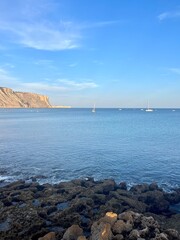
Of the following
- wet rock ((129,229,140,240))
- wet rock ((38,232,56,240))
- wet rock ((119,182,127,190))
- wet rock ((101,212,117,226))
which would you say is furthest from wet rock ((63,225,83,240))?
wet rock ((119,182,127,190))

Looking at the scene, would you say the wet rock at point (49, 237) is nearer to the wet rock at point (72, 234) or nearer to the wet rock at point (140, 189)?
the wet rock at point (72, 234)

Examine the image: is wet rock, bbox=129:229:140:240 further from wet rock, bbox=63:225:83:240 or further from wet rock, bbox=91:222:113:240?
wet rock, bbox=63:225:83:240

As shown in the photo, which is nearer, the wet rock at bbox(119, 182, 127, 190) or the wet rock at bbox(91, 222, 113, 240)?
the wet rock at bbox(91, 222, 113, 240)

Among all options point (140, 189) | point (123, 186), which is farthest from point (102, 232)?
point (123, 186)

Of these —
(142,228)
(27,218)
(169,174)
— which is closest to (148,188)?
(169,174)

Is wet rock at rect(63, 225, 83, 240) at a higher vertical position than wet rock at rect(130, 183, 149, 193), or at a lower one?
higher

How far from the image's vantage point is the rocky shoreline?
18.5m

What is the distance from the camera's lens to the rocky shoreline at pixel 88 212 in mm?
18500

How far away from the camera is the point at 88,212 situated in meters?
23.0

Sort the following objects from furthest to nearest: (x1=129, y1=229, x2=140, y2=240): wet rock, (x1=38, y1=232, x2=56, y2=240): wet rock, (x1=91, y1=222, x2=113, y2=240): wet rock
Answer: (x1=129, y1=229, x2=140, y2=240): wet rock, (x1=38, y1=232, x2=56, y2=240): wet rock, (x1=91, y1=222, x2=113, y2=240): wet rock

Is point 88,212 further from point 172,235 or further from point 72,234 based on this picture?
point 172,235

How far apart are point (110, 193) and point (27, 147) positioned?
33219 mm

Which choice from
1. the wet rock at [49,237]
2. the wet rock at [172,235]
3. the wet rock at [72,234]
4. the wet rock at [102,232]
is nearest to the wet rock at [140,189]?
the wet rock at [172,235]

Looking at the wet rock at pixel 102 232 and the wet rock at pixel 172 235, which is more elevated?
the wet rock at pixel 102 232
